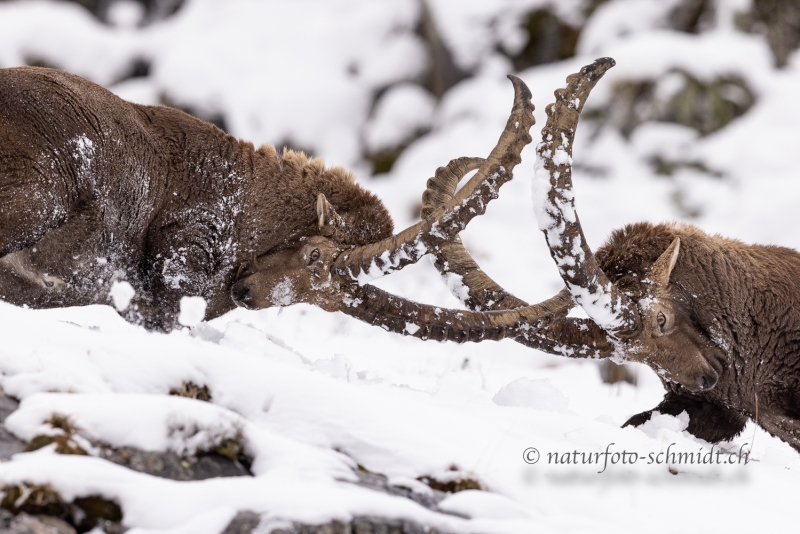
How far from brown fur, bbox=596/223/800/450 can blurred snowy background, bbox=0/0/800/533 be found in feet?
1.45

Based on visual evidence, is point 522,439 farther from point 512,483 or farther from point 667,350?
point 667,350

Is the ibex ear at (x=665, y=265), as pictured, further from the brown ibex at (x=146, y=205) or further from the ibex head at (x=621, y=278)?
the brown ibex at (x=146, y=205)

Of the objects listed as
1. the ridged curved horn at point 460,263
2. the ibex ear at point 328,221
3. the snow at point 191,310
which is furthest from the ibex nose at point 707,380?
the snow at point 191,310

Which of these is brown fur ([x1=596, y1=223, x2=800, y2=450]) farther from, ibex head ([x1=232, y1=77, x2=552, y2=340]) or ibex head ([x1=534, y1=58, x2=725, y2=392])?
ibex head ([x1=232, y1=77, x2=552, y2=340])

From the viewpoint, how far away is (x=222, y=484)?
2.82m

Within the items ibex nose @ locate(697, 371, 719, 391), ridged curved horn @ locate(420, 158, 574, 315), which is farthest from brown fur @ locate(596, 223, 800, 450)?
ridged curved horn @ locate(420, 158, 574, 315)

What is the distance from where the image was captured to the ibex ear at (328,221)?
19.4ft

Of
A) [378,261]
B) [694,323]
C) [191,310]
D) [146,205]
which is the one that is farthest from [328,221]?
[694,323]

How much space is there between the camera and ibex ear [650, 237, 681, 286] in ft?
18.5

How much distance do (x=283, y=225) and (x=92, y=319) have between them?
70.1 inches

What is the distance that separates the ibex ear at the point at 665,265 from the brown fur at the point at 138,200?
6.39 ft

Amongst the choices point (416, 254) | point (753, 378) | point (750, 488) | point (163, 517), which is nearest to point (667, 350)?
→ point (753, 378)

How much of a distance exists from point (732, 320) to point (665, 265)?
65 centimetres

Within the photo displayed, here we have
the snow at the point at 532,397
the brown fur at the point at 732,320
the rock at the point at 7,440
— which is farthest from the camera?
the brown fur at the point at 732,320
